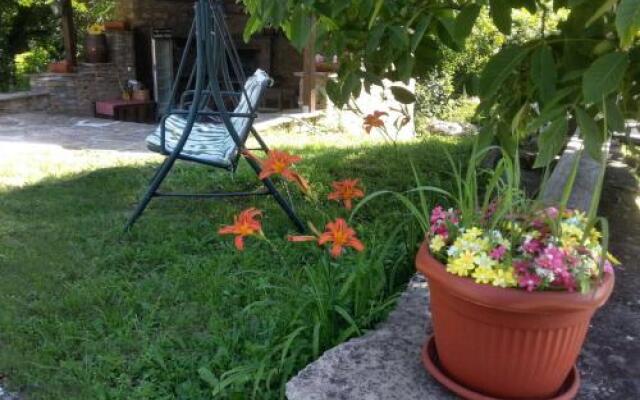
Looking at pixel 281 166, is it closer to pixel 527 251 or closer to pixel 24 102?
pixel 527 251

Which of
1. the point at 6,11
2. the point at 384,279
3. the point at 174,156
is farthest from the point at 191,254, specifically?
the point at 6,11

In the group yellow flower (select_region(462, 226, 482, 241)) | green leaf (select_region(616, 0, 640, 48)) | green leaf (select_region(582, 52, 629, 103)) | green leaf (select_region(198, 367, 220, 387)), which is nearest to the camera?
green leaf (select_region(616, 0, 640, 48))

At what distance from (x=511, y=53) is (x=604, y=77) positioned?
290mm

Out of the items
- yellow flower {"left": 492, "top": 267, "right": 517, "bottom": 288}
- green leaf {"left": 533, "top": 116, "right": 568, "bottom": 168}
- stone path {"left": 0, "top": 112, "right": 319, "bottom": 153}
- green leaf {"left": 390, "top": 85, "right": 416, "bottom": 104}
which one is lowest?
stone path {"left": 0, "top": 112, "right": 319, "bottom": 153}

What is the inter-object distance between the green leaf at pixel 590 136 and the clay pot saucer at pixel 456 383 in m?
0.58

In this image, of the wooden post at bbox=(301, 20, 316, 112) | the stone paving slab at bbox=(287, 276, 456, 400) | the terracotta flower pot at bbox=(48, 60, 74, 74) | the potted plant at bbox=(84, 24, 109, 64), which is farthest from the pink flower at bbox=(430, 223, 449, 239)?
the potted plant at bbox=(84, 24, 109, 64)

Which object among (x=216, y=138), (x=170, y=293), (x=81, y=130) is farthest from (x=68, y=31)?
(x=170, y=293)

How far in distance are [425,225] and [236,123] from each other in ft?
6.09

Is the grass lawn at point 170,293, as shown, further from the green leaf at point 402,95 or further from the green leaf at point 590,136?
the green leaf at point 590,136

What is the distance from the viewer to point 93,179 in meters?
3.99

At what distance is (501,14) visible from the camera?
1.47 metres

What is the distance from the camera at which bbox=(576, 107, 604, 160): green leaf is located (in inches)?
46.4

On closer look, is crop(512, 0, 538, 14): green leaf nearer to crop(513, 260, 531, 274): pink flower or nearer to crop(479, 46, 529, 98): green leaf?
crop(479, 46, 529, 98): green leaf

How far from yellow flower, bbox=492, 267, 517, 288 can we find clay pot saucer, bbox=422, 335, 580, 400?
0.96ft
